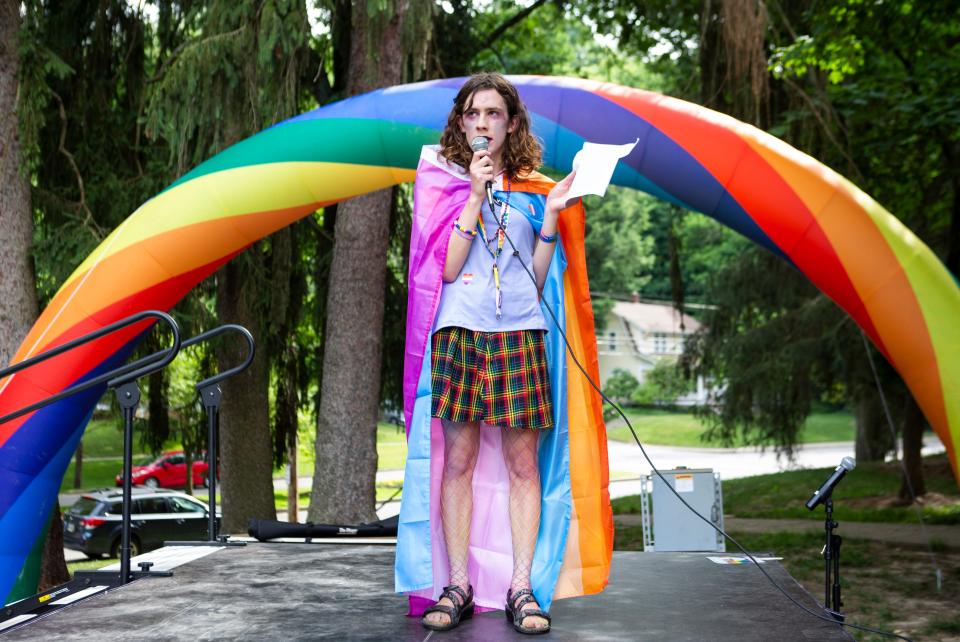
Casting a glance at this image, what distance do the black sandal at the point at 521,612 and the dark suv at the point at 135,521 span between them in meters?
13.5

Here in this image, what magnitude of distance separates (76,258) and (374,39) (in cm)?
289

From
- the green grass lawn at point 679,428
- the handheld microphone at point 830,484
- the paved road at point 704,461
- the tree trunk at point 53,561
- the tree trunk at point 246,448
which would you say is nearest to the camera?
the handheld microphone at point 830,484

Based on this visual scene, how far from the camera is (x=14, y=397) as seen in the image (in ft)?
17.6

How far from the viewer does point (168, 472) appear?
96.4 ft

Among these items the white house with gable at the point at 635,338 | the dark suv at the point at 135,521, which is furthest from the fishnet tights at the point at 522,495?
the white house with gable at the point at 635,338

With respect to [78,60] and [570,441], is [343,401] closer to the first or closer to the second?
[78,60]

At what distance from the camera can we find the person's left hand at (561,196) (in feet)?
11.2

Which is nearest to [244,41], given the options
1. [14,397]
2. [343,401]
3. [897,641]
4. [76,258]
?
[76,258]

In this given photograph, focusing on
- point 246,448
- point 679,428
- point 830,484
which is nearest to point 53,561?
point 246,448

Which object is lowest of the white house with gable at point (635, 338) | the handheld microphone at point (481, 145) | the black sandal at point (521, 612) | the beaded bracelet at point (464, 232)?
the black sandal at point (521, 612)

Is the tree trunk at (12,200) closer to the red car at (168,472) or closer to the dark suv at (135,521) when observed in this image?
the dark suv at (135,521)

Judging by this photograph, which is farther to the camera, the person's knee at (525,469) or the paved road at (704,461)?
the paved road at (704,461)

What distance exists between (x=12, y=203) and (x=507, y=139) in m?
5.51

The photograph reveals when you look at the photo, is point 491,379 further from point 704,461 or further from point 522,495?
point 704,461
